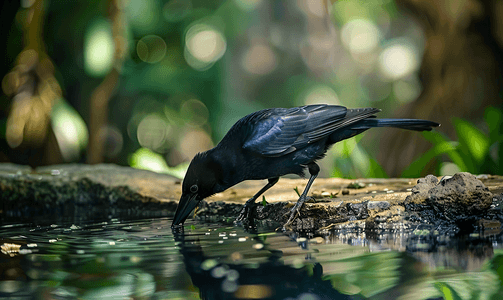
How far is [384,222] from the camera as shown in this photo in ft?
9.66

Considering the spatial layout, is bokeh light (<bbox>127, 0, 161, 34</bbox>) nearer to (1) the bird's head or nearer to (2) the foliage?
(2) the foliage

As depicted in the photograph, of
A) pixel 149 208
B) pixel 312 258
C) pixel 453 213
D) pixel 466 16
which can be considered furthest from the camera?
pixel 466 16

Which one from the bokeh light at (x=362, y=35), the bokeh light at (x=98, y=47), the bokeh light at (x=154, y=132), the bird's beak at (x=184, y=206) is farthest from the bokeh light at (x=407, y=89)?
the bird's beak at (x=184, y=206)

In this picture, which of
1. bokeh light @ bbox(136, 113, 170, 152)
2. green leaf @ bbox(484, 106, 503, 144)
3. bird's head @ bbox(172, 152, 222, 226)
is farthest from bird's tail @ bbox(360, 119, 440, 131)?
bokeh light @ bbox(136, 113, 170, 152)

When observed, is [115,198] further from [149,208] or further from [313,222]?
[313,222]

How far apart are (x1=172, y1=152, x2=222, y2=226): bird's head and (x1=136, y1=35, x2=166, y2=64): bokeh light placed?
6475 mm

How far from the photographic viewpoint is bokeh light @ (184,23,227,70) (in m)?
9.09

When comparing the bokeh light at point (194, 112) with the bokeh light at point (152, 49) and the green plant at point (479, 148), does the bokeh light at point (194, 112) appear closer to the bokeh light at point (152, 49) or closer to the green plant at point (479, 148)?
the bokeh light at point (152, 49)

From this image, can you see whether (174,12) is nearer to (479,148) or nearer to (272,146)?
(479,148)

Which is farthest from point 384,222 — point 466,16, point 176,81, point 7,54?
point 7,54

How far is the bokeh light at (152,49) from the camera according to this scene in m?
9.36

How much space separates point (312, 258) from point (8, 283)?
49.2 inches

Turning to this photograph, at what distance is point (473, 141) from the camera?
535 cm

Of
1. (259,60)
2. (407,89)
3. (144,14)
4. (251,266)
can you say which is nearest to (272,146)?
(251,266)
